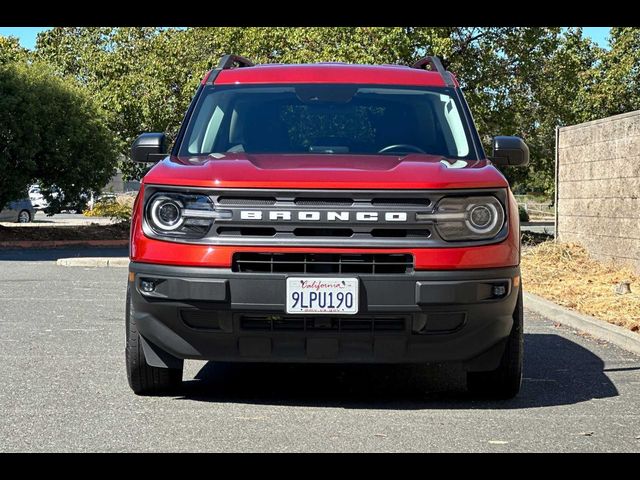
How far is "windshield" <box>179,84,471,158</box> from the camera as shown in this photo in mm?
7516

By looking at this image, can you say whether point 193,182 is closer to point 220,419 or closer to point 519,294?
point 220,419

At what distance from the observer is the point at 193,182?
6.40 meters

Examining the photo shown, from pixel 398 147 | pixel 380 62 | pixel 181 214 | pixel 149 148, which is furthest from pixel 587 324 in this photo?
pixel 380 62

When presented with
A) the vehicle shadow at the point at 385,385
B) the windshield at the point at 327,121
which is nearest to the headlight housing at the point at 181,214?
the windshield at the point at 327,121

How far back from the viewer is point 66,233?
28.0 meters

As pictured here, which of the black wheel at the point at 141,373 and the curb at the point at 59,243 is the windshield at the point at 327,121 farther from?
the curb at the point at 59,243

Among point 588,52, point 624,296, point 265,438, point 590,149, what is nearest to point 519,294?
point 265,438

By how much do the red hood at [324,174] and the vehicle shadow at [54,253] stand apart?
1499cm

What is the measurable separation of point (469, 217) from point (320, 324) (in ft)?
3.36

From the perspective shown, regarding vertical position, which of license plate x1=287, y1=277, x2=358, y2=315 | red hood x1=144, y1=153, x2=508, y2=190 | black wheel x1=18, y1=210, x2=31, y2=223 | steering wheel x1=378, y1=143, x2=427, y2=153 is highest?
steering wheel x1=378, y1=143, x2=427, y2=153

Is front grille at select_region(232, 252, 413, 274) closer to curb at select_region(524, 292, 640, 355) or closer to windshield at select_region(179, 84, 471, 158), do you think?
windshield at select_region(179, 84, 471, 158)

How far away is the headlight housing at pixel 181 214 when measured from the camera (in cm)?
637

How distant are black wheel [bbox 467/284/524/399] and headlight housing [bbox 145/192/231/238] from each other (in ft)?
5.95

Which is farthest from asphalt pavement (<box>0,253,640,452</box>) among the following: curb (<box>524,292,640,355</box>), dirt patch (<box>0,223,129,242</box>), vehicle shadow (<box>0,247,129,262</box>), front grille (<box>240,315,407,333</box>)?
dirt patch (<box>0,223,129,242</box>)
